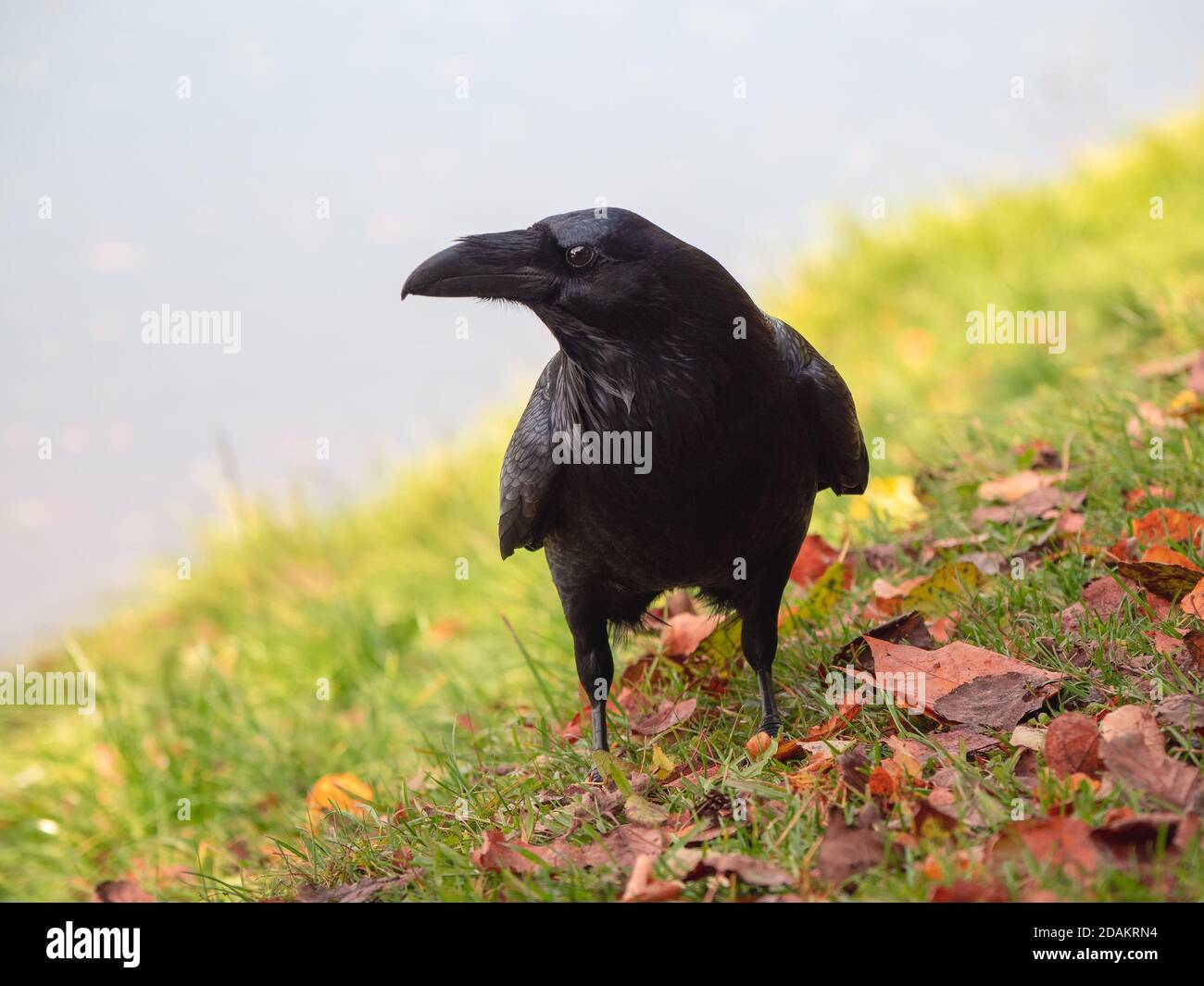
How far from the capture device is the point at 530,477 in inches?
122

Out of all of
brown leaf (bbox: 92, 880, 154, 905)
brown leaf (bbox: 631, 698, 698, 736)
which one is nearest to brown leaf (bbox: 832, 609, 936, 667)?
brown leaf (bbox: 631, 698, 698, 736)

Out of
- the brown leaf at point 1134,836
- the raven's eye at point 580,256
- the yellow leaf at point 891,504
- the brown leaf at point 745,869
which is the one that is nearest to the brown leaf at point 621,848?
the brown leaf at point 745,869

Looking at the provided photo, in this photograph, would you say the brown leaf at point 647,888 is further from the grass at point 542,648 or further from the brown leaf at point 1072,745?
the brown leaf at point 1072,745

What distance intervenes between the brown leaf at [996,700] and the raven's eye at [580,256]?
1.33 metres

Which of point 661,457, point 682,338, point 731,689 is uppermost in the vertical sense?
point 682,338

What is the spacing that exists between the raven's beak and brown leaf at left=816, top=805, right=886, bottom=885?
55.6 inches

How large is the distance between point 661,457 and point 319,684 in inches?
112

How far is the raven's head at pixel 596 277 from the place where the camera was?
9.34 feet

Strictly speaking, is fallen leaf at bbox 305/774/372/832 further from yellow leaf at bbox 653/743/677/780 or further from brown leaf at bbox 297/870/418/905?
yellow leaf at bbox 653/743/677/780

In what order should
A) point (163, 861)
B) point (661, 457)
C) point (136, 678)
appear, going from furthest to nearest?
point (136, 678) → point (163, 861) → point (661, 457)
